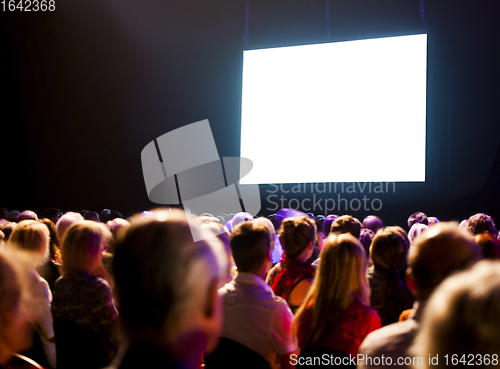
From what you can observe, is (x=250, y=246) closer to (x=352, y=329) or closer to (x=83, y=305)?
(x=352, y=329)

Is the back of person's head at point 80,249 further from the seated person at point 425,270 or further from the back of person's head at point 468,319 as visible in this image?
the back of person's head at point 468,319

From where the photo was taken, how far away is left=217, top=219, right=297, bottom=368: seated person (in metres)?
1.65

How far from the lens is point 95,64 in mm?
9352

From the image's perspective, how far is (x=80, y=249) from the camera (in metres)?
1.94

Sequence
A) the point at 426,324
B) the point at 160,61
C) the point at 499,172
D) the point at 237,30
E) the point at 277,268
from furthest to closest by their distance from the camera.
→ the point at 160,61 → the point at 237,30 → the point at 499,172 → the point at 277,268 → the point at 426,324

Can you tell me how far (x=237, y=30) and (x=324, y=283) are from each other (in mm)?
7464

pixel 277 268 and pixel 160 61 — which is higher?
pixel 160 61

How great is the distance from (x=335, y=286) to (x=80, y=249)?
1148 millimetres

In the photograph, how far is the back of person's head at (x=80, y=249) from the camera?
1.94 meters

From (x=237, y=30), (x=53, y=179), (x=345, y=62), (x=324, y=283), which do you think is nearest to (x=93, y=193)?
(x=53, y=179)

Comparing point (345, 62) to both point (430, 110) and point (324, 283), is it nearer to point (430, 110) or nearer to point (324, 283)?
point (430, 110)

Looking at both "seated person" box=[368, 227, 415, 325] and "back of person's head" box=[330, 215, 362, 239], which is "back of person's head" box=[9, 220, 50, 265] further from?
"back of person's head" box=[330, 215, 362, 239]

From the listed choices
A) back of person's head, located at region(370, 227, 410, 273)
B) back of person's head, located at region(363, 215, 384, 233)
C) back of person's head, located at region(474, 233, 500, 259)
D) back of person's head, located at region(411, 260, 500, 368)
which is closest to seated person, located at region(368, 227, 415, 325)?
back of person's head, located at region(370, 227, 410, 273)

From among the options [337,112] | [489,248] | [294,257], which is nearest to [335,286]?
[294,257]
